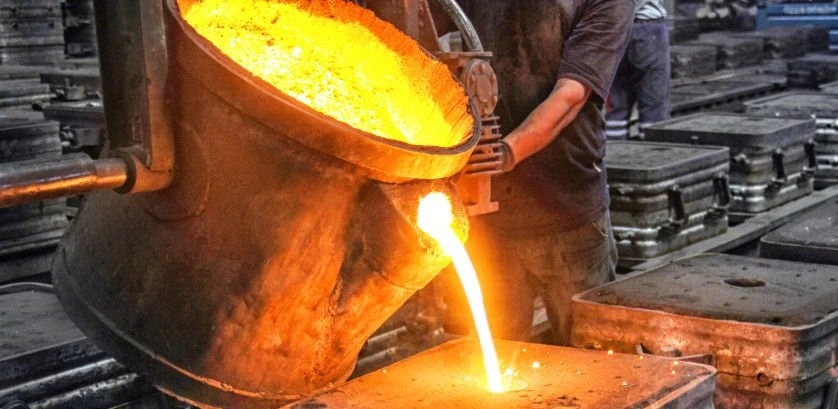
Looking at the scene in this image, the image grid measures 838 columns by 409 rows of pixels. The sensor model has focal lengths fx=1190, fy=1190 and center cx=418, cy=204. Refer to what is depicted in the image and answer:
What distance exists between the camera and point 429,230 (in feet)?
5.61

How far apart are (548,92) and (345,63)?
1.10 m

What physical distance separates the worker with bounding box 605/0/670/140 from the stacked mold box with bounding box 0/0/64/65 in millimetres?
2787

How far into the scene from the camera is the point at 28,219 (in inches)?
134

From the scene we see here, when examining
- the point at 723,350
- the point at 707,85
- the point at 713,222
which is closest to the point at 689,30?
the point at 707,85

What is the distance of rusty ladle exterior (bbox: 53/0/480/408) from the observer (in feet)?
5.37

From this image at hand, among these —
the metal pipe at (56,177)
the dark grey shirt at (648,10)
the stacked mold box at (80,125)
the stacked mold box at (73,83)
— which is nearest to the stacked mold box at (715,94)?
the dark grey shirt at (648,10)

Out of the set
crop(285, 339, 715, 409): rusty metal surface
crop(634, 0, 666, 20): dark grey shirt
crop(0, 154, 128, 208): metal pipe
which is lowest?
crop(634, 0, 666, 20): dark grey shirt

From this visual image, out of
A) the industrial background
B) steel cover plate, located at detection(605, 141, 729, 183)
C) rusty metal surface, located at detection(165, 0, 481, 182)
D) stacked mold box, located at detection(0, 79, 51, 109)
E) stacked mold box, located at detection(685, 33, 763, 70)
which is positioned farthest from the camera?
stacked mold box, located at detection(685, 33, 763, 70)

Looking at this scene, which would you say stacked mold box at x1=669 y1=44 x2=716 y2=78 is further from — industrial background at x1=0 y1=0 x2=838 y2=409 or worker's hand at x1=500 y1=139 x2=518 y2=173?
worker's hand at x1=500 y1=139 x2=518 y2=173

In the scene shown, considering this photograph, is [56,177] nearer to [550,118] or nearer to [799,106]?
[550,118]

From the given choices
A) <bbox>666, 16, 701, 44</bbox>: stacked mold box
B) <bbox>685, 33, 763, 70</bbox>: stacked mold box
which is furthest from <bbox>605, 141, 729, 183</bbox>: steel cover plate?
<bbox>666, 16, 701, 44</bbox>: stacked mold box

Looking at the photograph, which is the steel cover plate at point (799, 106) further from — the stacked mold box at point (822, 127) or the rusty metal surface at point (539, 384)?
the rusty metal surface at point (539, 384)

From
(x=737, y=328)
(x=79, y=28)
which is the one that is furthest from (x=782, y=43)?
(x=737, y=328)

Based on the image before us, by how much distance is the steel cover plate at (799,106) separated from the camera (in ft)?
16.6
